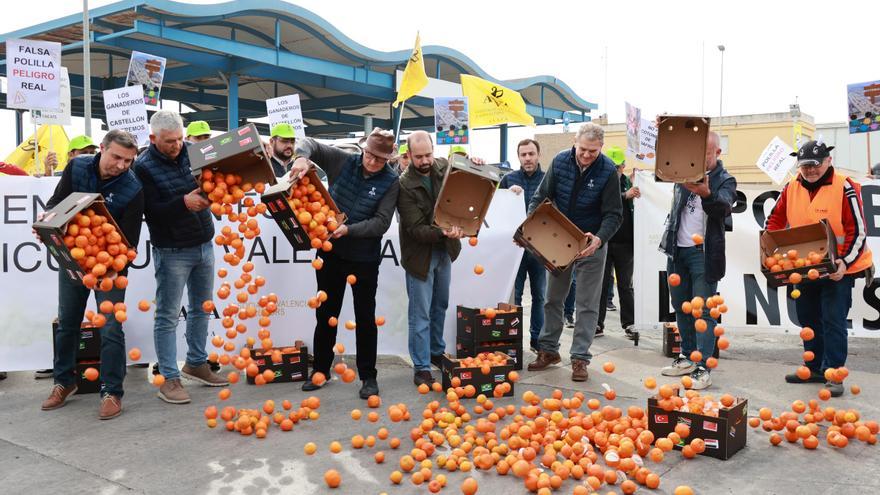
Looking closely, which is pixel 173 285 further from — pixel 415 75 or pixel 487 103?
pixel 487 103

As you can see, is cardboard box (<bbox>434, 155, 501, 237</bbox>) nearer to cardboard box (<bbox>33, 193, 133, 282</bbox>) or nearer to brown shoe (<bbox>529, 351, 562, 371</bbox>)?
brown shoe (<bbox>529, 351, 562, 371</bbox>)

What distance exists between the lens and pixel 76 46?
1691cm

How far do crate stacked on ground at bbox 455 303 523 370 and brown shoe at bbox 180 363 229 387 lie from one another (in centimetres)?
209

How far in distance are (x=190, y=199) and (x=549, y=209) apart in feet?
8.85

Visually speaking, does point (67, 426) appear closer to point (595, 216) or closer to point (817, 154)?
point (595, 216)

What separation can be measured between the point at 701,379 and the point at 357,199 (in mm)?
3143

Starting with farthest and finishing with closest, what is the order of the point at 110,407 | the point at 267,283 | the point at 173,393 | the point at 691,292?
the point at 267,283
the point at 691,292
the point at 173,393
the point at 110,407

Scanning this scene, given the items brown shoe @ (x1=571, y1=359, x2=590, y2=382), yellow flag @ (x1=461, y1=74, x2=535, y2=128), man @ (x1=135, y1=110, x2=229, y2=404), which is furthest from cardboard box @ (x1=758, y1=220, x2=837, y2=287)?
yellow flag @ (x1=461, y1=74, x2=535, y2=128)

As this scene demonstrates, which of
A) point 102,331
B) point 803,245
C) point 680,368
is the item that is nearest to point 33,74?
point 102,331

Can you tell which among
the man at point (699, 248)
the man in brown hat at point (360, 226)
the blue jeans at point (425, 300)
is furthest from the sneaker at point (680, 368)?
the man in brown hat at point (360, 226)

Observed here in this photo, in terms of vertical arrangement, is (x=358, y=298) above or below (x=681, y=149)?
below

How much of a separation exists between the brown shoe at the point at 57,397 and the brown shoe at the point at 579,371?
3.98 m

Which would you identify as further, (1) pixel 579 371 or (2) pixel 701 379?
(1) pixel 579 371

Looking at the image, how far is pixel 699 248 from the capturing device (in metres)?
5.71
